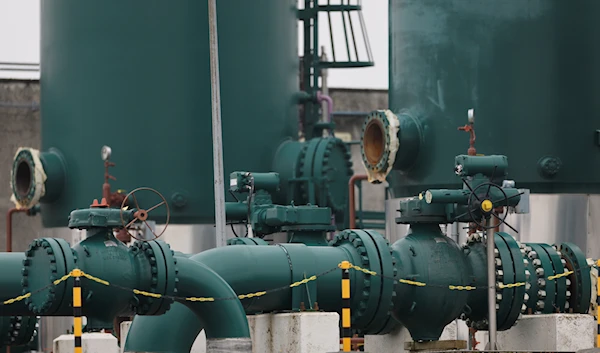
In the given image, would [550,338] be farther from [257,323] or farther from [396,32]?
[396,32]

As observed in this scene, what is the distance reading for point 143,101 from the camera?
934 inches

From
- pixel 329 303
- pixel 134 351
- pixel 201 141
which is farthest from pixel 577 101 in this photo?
pixel 134 351

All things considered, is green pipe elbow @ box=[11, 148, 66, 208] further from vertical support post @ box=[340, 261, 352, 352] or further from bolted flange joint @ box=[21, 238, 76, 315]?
bolted flange joint @ box=[21, 238, 76, 315]

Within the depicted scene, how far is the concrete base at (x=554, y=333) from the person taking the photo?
50.7ft

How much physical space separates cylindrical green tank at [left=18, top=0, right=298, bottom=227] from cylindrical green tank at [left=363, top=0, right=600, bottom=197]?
367 centimetres

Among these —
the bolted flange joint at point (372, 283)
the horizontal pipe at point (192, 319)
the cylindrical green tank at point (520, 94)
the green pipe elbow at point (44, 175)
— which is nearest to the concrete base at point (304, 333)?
the bolted flange joint at point (372, 283)

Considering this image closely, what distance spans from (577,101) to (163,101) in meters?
6.52

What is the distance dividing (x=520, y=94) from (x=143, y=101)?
19.9 feet

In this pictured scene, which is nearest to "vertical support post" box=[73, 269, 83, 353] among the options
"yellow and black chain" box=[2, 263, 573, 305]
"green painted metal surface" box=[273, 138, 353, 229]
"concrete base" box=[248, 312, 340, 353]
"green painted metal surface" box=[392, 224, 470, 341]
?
"yellow and black chain" box=[2, 263, 573, 305]

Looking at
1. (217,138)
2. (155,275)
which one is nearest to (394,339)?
(155,275)

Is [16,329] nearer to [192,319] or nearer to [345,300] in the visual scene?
[192,319]

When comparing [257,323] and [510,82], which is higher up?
[510,82]

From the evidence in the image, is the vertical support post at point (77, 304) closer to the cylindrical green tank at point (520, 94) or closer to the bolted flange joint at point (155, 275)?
the bolted flange joint at point (155, 275)

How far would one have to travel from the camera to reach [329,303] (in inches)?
575
